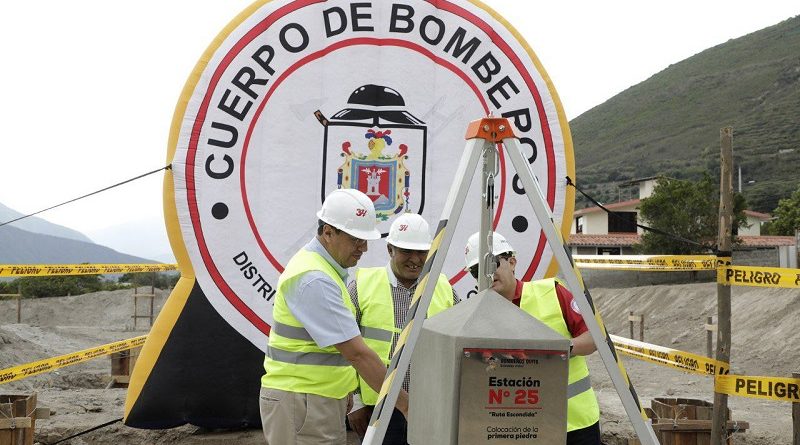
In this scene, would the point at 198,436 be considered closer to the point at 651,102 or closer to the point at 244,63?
the point at 244,63

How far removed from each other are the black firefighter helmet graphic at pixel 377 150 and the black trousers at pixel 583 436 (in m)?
2.87

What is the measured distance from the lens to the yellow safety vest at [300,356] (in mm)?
3924

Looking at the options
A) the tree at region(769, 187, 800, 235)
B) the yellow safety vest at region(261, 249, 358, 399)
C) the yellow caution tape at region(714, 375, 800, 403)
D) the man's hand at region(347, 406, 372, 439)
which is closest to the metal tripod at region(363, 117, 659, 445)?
the yellow safety vest at region(261, 249, 358, 399)

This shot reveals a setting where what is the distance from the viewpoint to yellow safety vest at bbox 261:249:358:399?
12.9ft

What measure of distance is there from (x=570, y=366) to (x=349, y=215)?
139cm

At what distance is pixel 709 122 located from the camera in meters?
95.8

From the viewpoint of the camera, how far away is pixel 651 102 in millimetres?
114438

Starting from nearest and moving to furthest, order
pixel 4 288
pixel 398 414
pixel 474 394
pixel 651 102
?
pixel 474 394
pixel 398 414
pixel 4 288
pixel 651 102

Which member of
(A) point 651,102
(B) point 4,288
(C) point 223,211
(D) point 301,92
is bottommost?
(B) point 4,288

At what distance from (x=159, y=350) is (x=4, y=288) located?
39117 mm

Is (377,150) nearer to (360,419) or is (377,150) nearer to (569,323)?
(360,419)

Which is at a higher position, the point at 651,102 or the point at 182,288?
the point at 651,102

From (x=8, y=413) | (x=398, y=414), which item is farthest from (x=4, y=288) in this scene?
(x=398, y=414)

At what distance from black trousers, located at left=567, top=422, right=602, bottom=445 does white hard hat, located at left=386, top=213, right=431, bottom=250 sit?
127 cm
